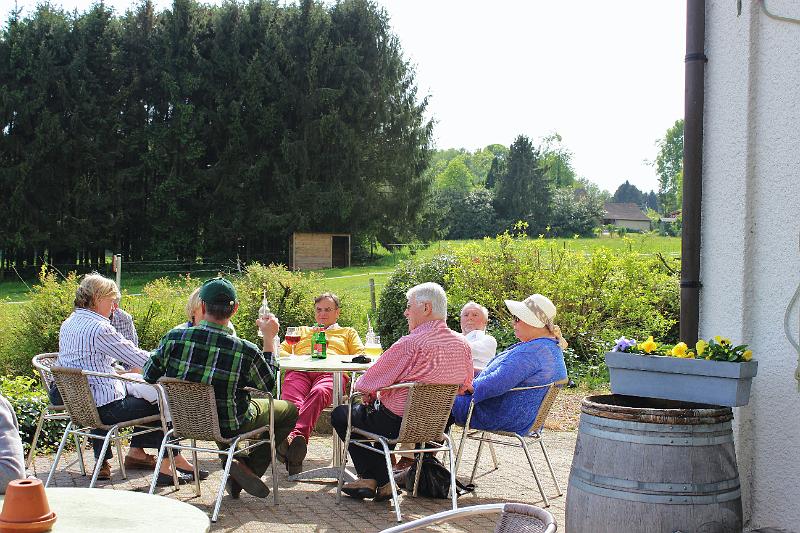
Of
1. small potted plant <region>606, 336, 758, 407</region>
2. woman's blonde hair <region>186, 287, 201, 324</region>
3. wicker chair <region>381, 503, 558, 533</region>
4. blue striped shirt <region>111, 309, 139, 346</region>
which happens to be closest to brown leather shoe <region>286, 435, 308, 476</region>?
woman's blonde hair <region>186, 287, 201, 324</region>

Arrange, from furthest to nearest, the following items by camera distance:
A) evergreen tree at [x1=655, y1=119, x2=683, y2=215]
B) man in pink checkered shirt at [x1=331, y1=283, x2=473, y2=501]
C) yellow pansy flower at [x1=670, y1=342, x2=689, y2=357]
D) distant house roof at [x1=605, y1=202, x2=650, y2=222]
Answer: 1. distant house roof at [x1=605, y1=202, x2=650, y2=222]
2. evergreen tree at [x1=655, y1=119, x2=683, y2=215]
3. man in pink checkered shirt at [x1=331, y1=283, x2=473, y2=501]
4. yellow pansy flower at [x1=670, y1=342, x2=689, y2=357]

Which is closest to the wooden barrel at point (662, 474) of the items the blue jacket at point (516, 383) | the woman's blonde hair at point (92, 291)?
the blue jacket at point (516, 383)

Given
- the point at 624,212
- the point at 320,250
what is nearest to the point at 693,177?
the point at 320,250

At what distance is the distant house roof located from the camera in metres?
102

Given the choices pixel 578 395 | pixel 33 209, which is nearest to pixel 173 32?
pixel 33 209

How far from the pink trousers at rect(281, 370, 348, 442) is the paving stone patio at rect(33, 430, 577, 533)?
0.39 meters

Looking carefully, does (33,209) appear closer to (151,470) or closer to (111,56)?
(111,56)

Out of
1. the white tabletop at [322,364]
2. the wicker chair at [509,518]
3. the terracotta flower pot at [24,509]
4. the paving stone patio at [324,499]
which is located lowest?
the paving stone patio at [324,499]

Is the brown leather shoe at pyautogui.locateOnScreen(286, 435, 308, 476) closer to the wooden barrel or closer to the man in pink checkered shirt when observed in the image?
the man in pink checkered shirt

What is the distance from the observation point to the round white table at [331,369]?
6.24 meters

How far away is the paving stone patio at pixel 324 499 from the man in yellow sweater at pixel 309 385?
0.87 feet

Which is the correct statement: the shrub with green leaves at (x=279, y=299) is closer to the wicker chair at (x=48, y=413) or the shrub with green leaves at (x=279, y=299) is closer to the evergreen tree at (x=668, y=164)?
the wicker chair at (x=48, y=413)

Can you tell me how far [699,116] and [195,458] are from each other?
3870 millimetres

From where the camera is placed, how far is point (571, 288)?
1243 cm
